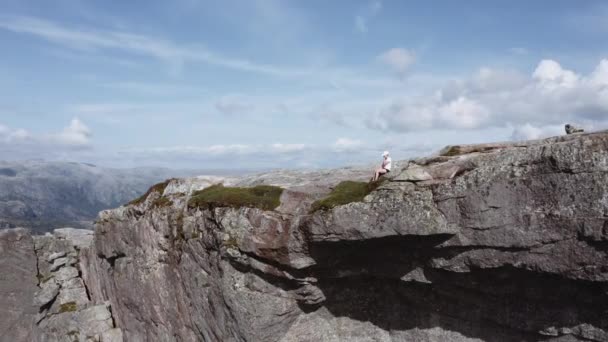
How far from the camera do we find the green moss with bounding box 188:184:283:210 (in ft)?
98.4

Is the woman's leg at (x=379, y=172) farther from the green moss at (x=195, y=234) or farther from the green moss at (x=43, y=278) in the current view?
the green moss at (x=43, y=278)

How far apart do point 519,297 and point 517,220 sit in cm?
589

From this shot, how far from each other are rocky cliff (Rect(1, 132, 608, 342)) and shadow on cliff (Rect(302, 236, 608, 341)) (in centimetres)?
7

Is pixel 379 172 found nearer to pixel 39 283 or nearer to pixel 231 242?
pixel 231 242

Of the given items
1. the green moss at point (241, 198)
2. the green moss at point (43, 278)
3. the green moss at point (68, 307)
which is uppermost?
the green moss at point (241, 198)

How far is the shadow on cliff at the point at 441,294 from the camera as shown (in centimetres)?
2370

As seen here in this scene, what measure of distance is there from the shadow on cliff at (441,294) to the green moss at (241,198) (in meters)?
4.85

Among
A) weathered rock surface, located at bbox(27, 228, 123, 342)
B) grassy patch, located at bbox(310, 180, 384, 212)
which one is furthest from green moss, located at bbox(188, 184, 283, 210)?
weathered rock surface, located at bbox(27, 228, 123, 342)

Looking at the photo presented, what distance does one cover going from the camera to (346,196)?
2689 cm

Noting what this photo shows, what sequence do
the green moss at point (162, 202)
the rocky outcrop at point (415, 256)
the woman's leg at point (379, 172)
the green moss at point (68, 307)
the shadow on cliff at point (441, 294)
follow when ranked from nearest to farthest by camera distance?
the rocky outcrop at point (415, 256)
the shadow on cliff at point (441, 294)
the woman's leg at point (379, 172)
the green moss at point (162, 202)
the green moss at point (68, 307)

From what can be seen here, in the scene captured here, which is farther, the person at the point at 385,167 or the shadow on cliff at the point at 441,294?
the person at the point at 385,167

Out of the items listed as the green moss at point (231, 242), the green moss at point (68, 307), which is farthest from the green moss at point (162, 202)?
the green moss at point (68, 307)

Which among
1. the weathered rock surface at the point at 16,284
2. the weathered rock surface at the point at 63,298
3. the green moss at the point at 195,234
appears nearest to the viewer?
the green moss at the point at 195,234

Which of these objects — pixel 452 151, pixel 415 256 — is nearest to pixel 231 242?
pixel 415 256
